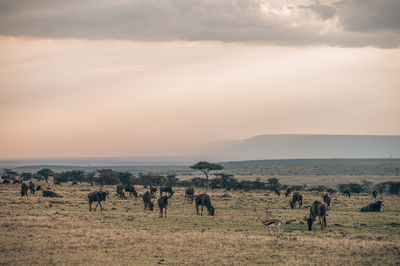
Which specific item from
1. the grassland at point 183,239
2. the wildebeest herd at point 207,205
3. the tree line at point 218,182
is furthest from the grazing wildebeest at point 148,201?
the tree line at point 218,182

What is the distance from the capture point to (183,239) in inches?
929

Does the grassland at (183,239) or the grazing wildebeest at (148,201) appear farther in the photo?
the grazing wildebeest at (148,201)

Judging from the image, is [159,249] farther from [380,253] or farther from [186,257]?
[380,253]

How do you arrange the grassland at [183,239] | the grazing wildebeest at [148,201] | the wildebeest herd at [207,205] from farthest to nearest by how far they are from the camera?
the grazing wildebeest at [148,201] → the wildebeest herd at [207,205] → the grassland at [183,239]

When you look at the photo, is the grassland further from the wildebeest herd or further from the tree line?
the tree line

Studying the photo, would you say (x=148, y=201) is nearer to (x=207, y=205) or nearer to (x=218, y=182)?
(x=207, y=205)

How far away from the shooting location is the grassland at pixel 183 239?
19312 mm

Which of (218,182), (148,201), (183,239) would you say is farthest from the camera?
(218,182)

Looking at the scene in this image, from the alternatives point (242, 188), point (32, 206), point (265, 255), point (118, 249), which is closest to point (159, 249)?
point (118, 249)

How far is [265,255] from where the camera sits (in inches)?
792

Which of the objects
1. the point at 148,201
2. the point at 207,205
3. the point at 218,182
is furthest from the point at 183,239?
the point at 218,182

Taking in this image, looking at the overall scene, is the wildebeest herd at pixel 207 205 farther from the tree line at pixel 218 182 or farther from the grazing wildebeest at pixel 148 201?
the tree line at pixel 218 182

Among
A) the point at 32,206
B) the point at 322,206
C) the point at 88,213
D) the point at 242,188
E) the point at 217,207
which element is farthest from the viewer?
the point at 242,188

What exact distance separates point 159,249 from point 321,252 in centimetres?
819
